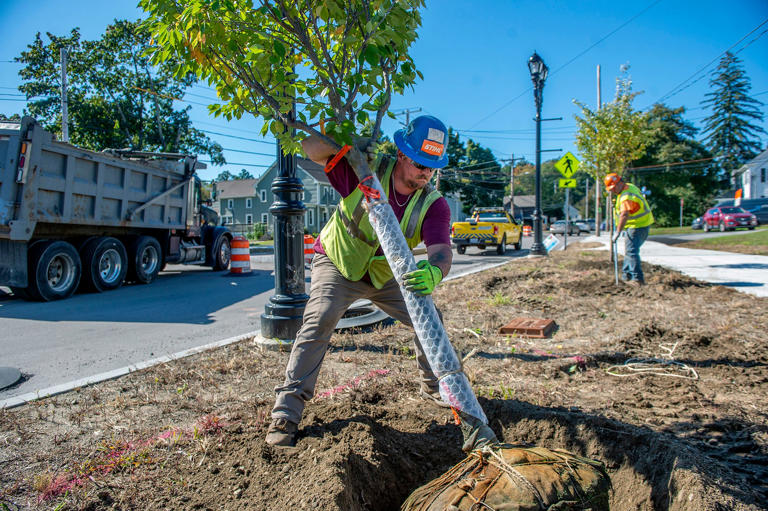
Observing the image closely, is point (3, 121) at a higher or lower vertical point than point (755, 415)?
higher

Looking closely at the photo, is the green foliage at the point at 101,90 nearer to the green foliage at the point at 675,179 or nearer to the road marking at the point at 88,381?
the road marking at the point at 88,381

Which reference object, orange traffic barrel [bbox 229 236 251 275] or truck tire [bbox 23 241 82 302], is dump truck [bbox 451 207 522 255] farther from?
truck tire [bbox 23 241 82 302]

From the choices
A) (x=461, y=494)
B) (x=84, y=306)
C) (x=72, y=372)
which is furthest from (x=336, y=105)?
(x=84, y=306)

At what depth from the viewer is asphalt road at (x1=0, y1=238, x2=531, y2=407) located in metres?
4.80

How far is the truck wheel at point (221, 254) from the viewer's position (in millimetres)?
15078

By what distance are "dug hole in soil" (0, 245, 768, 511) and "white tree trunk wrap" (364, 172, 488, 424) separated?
0.64 m

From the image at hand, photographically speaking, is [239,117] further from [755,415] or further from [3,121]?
[3,121]

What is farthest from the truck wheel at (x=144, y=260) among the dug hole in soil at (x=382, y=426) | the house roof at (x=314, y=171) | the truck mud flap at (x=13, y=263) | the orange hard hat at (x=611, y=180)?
the house roof at (x=314, y=171)

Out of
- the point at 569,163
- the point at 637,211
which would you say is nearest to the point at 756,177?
the point at 569,163

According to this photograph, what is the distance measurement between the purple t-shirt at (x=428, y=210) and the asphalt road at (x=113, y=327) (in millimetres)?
2826

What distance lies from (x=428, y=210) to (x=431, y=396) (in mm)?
1348

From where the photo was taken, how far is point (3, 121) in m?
8.66

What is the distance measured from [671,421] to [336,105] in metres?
2.72

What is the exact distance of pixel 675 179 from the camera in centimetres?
5828
